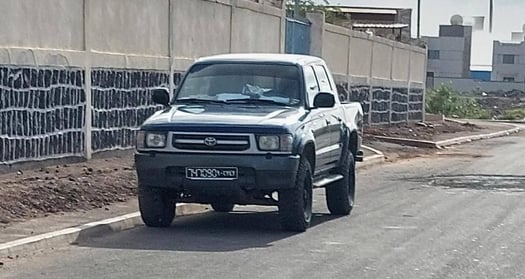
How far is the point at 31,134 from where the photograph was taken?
1681 centimetres

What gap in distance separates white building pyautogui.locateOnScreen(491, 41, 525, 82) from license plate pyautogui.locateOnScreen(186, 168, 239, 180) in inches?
4917

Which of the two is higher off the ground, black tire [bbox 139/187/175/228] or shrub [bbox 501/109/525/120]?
black tire [bbox 139/187/175/228]

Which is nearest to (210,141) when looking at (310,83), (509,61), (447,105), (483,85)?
(310,83)

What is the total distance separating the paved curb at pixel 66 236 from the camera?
38.3 ft

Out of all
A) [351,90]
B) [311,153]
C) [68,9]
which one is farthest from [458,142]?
[311,153]

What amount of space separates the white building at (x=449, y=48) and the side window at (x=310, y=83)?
10636 centimetres

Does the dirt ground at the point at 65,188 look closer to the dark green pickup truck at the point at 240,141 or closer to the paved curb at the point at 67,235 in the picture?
the paved curb at the point at 67,235

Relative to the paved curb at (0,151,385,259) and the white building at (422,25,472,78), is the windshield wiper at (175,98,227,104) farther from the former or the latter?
the white building at (422,25,472,78)

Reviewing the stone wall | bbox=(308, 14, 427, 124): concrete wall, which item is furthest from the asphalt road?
bbox=(308, 14, 427, 124): concrete wall

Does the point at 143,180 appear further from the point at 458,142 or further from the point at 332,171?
the point at 458,142

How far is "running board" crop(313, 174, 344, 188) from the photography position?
48.1ft

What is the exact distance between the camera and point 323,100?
14484 mm

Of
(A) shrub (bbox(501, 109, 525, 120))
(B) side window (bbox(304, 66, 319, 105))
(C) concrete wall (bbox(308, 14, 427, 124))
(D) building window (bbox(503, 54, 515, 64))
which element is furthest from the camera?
(D) building window (bbox(503, 54, 515, 64))

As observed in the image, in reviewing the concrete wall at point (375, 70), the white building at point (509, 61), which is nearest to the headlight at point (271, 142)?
the concrete wall at point (375, 70)
